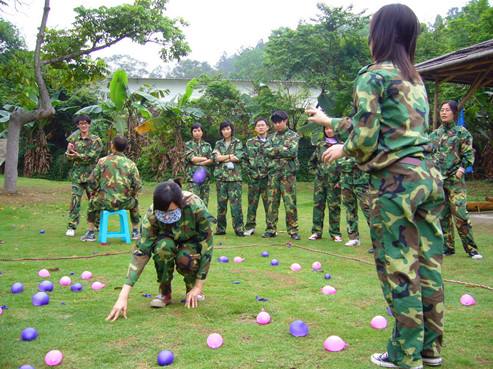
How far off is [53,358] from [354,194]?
578cm

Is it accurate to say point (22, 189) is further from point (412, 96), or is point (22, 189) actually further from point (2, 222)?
point (412, 96)

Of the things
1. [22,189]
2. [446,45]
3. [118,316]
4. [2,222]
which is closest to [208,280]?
[118,316]

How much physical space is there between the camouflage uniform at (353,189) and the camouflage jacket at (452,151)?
123 cm

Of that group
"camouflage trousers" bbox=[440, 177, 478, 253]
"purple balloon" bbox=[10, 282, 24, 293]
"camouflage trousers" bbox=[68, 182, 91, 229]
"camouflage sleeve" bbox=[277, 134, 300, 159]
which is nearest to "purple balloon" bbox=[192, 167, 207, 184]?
"camouflage sleeve" bbox=[277, 134, 300, 159]

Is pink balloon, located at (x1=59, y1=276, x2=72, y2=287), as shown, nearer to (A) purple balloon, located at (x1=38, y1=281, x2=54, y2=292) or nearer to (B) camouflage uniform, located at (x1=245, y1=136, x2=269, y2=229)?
(A) purple balloon, located at (x1=38, y1=281, x2=54, y2=292)

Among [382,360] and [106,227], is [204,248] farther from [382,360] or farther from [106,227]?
[106,227]

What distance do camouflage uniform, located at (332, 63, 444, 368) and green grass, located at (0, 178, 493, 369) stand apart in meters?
0.58

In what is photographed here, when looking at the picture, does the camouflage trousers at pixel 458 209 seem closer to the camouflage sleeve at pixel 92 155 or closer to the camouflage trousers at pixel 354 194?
the camouflage trousers at pixel 354 194

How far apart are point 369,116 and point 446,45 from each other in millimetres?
20169

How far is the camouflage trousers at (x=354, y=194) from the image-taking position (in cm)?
805

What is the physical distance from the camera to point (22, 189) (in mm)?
17219

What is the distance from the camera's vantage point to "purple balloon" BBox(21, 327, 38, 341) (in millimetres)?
3879

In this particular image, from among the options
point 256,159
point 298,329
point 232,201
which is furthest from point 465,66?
point 298,329

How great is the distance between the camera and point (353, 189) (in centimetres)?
823
